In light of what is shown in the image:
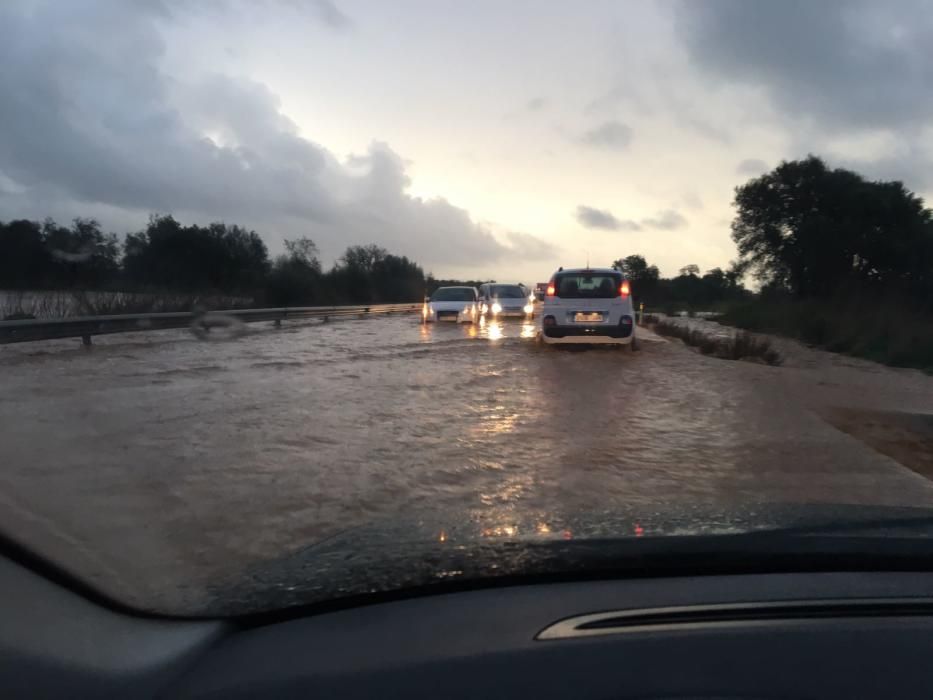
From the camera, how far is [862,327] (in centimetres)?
2642

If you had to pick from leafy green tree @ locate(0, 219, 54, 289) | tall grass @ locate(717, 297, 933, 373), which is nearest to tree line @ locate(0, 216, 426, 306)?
leafy green tree @ locate(0, 219, 54, 289)

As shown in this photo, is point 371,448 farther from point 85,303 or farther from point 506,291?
point 506,291

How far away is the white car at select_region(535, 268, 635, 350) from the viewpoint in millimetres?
17281

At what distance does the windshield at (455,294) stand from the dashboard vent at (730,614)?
27453 millimetres

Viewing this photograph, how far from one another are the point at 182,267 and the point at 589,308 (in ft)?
97.8

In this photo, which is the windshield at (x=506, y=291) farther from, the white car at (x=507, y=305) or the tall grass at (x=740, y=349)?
the tall grass at (x=740, y=349)

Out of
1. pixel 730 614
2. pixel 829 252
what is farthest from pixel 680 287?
pixel 730 614

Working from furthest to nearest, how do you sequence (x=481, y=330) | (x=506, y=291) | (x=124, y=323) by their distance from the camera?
(x=506, y=291) → (x=481, y=330) → (x=124, y=323)

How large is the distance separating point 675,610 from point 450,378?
11525 millimetres

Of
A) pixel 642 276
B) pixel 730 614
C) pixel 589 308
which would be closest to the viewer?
pixel 730 614

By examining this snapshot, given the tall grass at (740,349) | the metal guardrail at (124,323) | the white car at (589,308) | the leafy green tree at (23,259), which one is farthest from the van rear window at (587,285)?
the leafy green tree at (23,259)

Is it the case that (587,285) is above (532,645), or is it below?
above

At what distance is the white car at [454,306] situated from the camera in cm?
2916

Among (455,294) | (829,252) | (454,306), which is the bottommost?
(454,306)
